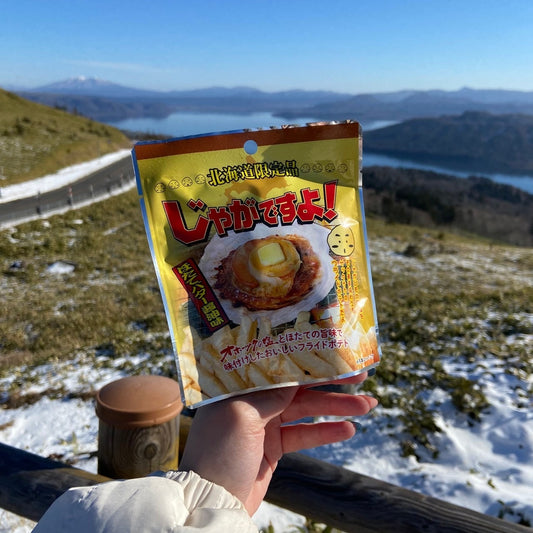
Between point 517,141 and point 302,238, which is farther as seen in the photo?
point 517,141

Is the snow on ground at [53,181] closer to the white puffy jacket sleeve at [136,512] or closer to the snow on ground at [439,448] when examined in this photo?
the snow on ground at [439,448]

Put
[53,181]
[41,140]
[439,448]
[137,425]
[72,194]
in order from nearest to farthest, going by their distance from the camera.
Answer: [137,425] < [439,448] < [72,194] < [53,181] < [41,140]

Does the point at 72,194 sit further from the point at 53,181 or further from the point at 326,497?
the point at 326,497

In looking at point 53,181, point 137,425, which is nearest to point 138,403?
point 137,425

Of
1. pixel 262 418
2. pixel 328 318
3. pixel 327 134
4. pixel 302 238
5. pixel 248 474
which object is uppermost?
pixel 327 134

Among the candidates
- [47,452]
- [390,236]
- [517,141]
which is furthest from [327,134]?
[517,141]

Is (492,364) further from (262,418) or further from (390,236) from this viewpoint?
(390,236)

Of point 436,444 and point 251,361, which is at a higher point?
point 251,361
